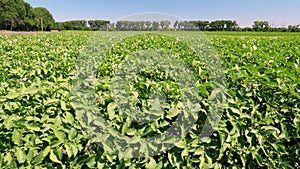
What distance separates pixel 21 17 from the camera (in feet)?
244

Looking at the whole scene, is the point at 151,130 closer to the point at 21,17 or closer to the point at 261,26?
the point at 261,26

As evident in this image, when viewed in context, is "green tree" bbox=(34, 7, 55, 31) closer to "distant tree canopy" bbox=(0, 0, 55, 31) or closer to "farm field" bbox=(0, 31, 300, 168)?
"distant tree canopy" bbox=(0, 0, 55, 31)

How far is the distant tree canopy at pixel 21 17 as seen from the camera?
70.5 meters

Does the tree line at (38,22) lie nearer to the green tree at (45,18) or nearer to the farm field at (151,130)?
the green tree at (45,18)

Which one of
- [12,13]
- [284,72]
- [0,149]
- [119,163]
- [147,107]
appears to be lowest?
[119,163]

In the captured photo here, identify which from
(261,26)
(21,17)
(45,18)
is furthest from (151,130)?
(45,18)

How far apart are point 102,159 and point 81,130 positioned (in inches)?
7.8

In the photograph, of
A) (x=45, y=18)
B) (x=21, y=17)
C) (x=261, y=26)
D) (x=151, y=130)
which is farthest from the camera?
(x=45, y=18)

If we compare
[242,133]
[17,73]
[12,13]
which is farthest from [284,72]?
[12,13]

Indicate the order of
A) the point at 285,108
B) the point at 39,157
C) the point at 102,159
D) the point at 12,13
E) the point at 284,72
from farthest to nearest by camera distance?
the point at 12,13 < the point at 284,72 < the point at 285,108 < the point at 102,159 < the point at 39,157

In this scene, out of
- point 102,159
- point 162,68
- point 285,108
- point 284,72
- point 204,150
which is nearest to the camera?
point 102,159

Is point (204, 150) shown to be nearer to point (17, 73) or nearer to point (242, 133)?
point (242, 133)

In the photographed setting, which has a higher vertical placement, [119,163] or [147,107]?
[147,107]

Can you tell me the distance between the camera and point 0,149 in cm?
139
